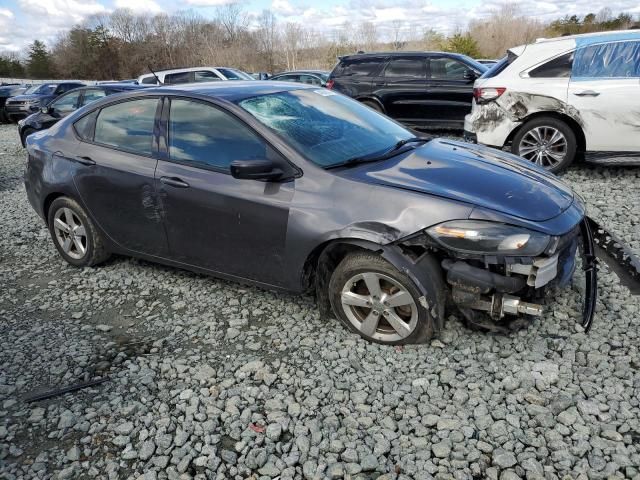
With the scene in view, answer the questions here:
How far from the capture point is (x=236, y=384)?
9.45 ft

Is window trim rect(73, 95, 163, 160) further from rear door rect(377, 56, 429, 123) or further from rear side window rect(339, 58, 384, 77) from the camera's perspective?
rear side window rect(339, 58, 384, 77)

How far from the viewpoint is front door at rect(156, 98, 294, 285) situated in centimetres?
323

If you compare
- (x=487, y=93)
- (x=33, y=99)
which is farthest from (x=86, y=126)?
(x=33, y=99)

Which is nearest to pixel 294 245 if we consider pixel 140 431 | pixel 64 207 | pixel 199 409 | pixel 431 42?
pixel 199 409

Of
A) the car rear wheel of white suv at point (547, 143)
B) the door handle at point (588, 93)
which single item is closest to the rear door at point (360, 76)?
the car rear wheel of white suv at point (547, 143)

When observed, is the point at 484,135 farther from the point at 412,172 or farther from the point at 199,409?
the point at 199,409

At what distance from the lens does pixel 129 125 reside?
12.8ft

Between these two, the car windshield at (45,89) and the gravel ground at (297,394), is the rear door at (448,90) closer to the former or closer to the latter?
the gravel ground at (297,394)

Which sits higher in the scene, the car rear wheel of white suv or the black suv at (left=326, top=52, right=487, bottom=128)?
the black suv at (left=326, top=52, right=487, bottom=128)

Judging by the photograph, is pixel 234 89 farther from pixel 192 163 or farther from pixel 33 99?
pixel 33 99

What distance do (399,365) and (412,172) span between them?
1.19 meters

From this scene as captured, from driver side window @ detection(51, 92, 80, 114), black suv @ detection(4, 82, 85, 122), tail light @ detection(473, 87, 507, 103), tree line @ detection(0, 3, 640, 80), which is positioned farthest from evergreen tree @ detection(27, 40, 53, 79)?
tail light @ detection(473, 87, 507, 103)

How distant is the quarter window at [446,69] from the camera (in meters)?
9.67

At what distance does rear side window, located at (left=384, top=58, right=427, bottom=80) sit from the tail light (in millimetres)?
3319
